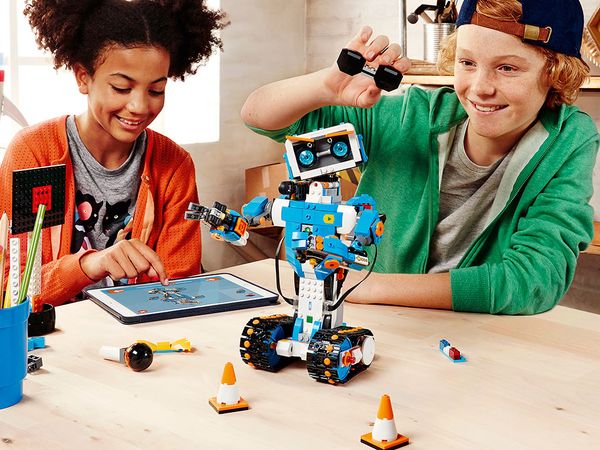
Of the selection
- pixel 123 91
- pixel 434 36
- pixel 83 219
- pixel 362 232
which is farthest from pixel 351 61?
pixel 434 36

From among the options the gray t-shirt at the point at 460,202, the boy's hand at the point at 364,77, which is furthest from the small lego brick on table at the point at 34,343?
the gray t-shirt at the point at 460,202

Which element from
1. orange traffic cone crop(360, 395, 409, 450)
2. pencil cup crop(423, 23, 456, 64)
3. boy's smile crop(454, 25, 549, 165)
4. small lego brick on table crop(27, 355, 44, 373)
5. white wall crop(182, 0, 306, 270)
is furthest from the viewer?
white wall crop(182, 0, 306, 270)

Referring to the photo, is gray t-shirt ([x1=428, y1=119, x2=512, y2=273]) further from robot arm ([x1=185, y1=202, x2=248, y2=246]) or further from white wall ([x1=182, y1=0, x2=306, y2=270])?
white wall ([x1=182, y1=0, x2=306, y2=270])

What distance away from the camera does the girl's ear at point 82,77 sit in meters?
1.55

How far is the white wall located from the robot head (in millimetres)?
1837

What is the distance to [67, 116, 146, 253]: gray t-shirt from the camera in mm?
1545

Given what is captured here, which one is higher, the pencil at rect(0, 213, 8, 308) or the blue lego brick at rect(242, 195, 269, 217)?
the blue lego brick at rect(242, 195, 269, 217)

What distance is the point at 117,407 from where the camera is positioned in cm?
86

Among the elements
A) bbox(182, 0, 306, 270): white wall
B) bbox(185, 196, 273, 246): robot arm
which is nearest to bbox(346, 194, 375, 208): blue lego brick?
bbox(185, 196, 273, 246): robot arm

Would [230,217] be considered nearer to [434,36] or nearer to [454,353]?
[454,353]

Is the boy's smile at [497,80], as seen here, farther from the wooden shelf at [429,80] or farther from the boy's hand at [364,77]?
the wooden shelf at [429,80]

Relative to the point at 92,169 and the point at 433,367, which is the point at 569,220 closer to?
the point at 433,367

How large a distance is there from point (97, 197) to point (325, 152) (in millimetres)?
703

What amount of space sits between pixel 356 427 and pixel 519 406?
0.66ft
